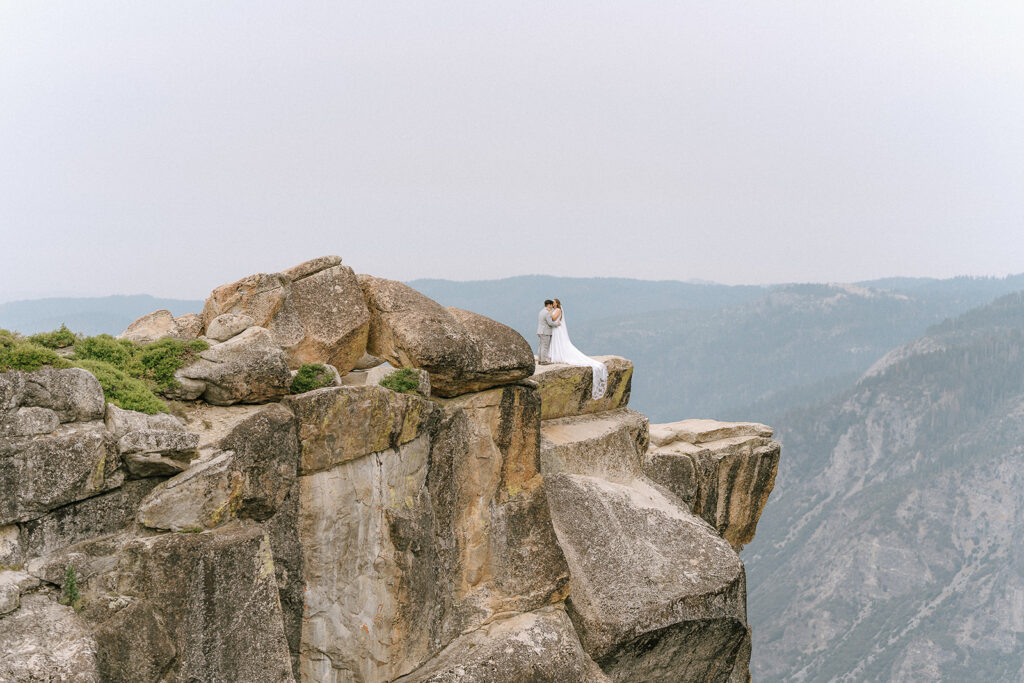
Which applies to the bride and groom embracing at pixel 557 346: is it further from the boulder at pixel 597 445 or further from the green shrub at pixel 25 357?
the green shrub at pixel 25 357

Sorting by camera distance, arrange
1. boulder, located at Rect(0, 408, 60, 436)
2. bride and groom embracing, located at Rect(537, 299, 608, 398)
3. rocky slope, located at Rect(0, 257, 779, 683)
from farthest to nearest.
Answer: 1. bride and groom embracing, located at Rect(537, 299, 608, 398)
2. rocky slope, located at Rect(0, 257, 779, 683)
3. boulder, located at Rect(0, 408, 60, 436)

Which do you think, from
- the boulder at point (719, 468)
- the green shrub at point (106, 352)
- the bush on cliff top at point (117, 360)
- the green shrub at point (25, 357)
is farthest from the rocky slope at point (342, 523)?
the boulder at point (719, 468)

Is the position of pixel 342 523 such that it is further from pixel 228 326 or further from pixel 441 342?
pixel 228 326

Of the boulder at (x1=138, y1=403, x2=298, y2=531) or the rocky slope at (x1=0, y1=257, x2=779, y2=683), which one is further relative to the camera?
the boulder at (x1=138, y1=403, x2=298, y2=531)

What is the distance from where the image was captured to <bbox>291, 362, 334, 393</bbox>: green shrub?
67.7ft

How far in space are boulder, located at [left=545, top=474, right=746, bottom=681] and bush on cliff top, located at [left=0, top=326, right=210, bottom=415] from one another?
11887 mm

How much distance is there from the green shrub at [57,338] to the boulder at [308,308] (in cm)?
326

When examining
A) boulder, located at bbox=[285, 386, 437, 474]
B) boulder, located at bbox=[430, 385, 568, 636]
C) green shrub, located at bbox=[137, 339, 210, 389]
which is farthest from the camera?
boulder, located at bbox=[430, 385, 568, 636]

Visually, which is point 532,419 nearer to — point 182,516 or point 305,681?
point 305,681

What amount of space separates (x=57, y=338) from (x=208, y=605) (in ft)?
26.6

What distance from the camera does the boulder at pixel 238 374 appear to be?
19891 mm

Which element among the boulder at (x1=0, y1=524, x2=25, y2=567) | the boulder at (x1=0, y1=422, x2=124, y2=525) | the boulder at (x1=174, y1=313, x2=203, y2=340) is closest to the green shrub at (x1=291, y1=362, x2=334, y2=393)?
the boulder at (x1=174, y1=313, x2=203, y2=340)

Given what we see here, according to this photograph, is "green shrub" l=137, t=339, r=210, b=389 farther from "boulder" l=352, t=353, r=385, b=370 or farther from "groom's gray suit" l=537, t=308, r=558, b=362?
"groom's gray suit" l=537, t=308, r=558, b=362

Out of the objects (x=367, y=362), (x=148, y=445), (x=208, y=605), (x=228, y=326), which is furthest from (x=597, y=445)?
(x=148, y=445)
